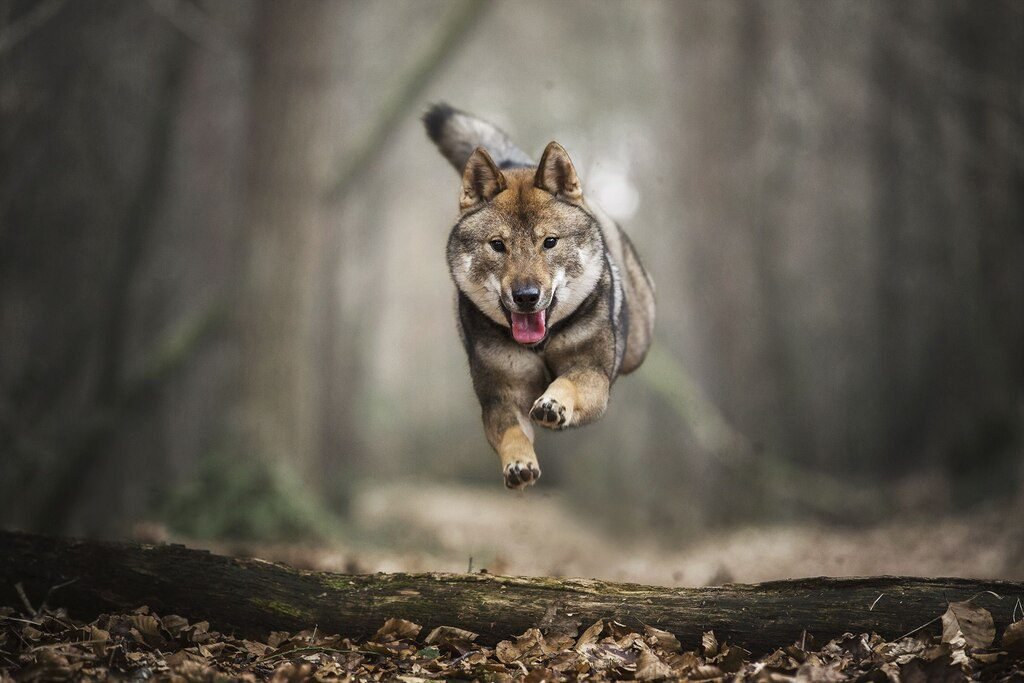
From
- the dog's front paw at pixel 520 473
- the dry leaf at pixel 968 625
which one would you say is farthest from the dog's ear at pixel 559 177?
the dry leaf at pixel 968 625

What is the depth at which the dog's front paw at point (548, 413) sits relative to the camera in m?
4.52

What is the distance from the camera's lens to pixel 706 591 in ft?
14.5

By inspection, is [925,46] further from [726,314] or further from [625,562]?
[625,562]

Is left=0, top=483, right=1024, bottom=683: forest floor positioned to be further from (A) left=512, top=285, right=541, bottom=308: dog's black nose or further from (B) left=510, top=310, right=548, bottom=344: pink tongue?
(A) left=512, top=285, right=541, bottom=308: dog's black nose

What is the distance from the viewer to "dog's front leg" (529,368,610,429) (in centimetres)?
454

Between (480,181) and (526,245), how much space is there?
0.54m

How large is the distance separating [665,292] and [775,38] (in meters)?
5.20

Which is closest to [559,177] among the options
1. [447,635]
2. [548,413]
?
[548,413]

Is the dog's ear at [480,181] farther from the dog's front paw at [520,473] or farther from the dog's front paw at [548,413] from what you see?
the dog's front paw at [520,473]

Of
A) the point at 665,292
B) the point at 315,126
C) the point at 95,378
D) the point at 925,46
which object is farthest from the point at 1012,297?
the point at 95,378

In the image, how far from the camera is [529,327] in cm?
479

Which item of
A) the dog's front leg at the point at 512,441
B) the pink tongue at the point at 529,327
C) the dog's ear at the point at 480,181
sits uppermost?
the dog's ear at the point at 480,181

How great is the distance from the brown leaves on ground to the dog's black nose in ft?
5.24

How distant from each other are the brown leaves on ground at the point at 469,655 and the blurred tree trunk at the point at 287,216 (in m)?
6.82
